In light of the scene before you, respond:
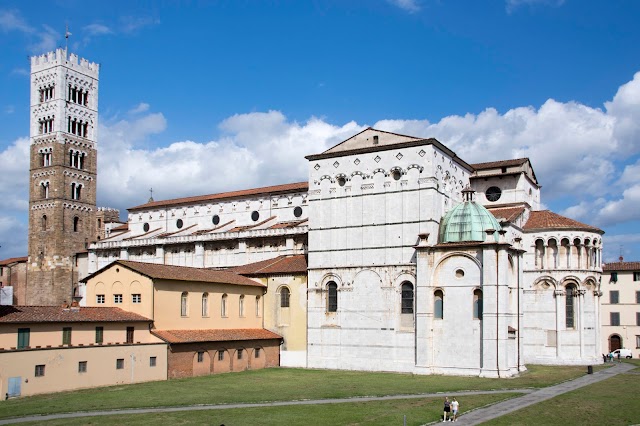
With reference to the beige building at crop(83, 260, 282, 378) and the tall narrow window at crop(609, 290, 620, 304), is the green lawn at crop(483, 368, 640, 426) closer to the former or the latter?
the beige building at crop(83, 260, 282, 378)

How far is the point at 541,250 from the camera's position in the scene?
56.1 m

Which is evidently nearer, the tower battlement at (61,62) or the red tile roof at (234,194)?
the red tile roof at (234,194)

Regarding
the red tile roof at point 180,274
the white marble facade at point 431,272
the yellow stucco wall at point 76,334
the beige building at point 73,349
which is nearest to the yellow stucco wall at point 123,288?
the red tile roof at point 180,274

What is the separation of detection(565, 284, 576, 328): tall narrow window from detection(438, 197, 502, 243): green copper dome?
11.2m

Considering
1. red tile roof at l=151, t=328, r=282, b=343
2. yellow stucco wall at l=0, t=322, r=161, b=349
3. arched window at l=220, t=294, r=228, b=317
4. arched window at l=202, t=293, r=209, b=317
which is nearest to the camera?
yellow stucco wall at l=0, t=322, r=161, b=349

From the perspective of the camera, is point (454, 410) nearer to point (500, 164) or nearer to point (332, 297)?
point (332, 297)

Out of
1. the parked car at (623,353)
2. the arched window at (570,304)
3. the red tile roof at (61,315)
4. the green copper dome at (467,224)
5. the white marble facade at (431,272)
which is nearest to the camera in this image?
the red tile roof at (61,315)

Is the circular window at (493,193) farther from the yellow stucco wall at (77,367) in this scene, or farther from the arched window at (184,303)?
the yellow stucco wall at (77,367)

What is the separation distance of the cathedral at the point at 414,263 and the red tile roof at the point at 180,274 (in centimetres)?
129

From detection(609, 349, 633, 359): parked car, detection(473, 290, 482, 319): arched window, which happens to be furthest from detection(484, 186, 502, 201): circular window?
detection(609, 349, 633, 359): parked car

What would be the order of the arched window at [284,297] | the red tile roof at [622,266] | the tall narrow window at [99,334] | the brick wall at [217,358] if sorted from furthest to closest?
the red tile roof at [622,266] → the arched window at [284,297] → the brick wall at [217,358] → the tall narrow window at [99,334]

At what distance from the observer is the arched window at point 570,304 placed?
5500 cm

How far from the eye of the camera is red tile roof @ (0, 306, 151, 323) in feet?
122

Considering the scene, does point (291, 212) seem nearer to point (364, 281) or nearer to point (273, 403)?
point (364, 281)
